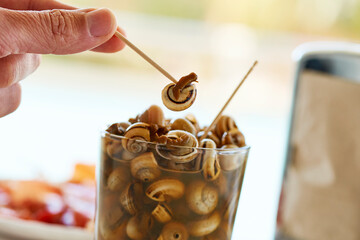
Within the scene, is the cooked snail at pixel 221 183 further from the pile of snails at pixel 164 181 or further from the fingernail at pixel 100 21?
the fingernail at pixel 100 21

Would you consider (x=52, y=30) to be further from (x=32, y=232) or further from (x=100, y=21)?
(x=32, y=232)

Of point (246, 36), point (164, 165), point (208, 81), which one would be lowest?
point (164, 165)

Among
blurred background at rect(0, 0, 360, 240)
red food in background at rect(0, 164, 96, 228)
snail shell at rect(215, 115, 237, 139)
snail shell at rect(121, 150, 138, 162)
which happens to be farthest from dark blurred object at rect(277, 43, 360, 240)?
blurred background at rect(0, 0, 360, 240)

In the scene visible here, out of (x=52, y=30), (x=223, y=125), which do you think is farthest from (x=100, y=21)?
(x=223, y=125)

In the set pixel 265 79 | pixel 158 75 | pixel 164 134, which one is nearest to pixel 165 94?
pixel 164 134

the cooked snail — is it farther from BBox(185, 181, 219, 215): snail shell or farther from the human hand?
the human hand

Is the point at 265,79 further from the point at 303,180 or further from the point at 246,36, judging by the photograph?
the point at 303,180
